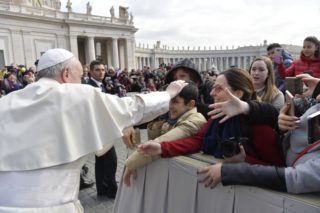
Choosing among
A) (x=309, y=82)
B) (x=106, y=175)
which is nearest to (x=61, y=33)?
(x=106, y=175)

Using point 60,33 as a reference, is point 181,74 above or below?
below

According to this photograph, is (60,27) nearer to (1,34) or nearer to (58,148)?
(1,34)

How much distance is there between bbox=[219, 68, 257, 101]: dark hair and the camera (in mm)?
2113

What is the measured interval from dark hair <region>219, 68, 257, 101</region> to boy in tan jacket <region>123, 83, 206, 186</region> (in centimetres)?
52

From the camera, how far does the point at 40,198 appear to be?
1931 millimetres

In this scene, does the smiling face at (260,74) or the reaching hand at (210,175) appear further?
the smiling face at (260,74)

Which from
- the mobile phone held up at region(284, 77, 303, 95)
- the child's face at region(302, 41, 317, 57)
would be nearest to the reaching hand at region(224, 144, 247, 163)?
the mobile phone held up at region(284, 77, 303, 95)

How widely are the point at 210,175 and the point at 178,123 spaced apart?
0.84m

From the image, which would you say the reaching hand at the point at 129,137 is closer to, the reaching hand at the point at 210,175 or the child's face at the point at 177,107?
the child's face at the point at 177,107

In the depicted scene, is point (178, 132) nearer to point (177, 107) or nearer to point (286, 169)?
point (177, 107)

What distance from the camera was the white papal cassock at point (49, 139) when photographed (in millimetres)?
1922

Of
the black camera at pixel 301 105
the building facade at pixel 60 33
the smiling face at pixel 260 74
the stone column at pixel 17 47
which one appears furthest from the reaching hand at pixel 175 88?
the stone column at pixel 17 47

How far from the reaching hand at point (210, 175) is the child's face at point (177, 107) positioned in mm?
844

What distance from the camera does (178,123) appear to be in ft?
8.34
